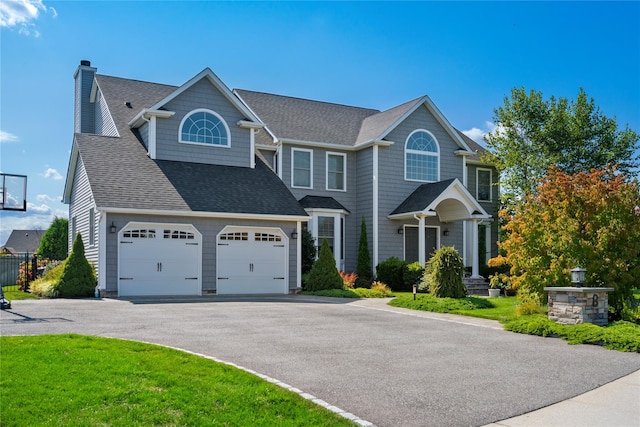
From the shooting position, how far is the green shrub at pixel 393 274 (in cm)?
2517

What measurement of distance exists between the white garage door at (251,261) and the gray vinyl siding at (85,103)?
11659mm

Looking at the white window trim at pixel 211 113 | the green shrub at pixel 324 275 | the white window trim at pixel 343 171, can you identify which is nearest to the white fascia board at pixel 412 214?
the white window trim at pixel 343 171

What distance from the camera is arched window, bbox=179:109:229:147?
75.7 ft

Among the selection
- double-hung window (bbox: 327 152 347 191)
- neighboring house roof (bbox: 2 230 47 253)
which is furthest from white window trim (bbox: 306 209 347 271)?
neighboring house roof (bbox: 2 230 47 253)

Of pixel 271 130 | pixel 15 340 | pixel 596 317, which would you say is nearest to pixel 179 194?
pixel 271 130

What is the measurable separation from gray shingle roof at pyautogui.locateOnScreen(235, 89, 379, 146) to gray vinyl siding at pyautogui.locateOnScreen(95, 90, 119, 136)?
250 inches

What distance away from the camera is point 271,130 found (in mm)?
26578

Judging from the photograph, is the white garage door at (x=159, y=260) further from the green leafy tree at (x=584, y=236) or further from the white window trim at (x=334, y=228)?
the green leafy tree at (x=584, y=236)

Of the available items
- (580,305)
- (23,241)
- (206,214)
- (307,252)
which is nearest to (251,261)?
(206,214)

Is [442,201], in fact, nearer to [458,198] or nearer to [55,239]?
Result: [458,198]

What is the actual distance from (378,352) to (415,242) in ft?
59.9

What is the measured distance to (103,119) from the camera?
2670cm

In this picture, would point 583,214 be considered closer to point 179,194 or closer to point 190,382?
point 190,382

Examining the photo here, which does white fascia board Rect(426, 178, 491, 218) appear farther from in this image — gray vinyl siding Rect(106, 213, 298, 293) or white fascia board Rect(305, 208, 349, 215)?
gray vinyl siding Rect(106, 213, 298, 293)
